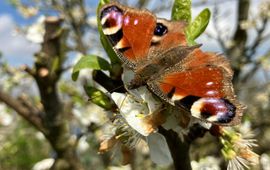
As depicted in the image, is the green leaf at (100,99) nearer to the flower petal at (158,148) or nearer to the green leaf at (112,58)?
the green leaf at (112,58)

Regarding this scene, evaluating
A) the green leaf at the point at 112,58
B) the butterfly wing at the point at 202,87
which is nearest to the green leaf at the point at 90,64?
the green leaf at the point at 112,58

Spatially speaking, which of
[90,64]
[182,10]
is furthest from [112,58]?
[182,10]

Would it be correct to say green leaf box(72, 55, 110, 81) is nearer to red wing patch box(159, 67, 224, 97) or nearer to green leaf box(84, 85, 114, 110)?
green leaf box(84, 85, 114, 110)

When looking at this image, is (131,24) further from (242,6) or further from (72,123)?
(242,6)

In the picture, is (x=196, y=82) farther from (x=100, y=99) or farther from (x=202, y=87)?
(x=100, y=99)

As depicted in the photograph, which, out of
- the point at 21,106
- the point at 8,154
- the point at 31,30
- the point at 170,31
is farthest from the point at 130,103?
the point at 8,154

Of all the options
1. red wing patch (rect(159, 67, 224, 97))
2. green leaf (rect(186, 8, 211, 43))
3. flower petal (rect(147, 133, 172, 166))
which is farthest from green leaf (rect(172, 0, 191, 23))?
flower petal (rect(147, 133, 172, 166))
